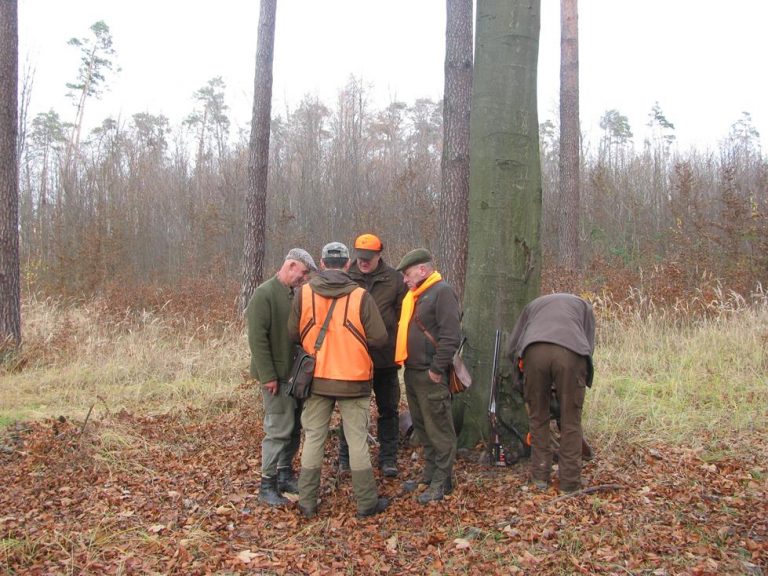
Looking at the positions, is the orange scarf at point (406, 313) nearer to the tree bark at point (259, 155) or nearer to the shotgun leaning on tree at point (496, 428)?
the shotgun leaning on tree at point (496, 428)

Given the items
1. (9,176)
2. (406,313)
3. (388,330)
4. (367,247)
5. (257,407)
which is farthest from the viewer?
(9,176)

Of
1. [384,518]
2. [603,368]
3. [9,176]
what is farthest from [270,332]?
[9,176]

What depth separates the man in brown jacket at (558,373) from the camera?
466cm

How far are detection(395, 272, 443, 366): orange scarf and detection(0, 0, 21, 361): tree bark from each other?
24.2 feet

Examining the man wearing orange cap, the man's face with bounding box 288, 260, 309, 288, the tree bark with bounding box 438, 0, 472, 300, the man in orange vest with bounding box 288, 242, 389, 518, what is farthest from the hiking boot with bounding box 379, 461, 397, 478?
the tree bark with bounding box 438, 0, 472, 300

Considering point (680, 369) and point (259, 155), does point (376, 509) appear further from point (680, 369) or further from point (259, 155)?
point (259, 155)

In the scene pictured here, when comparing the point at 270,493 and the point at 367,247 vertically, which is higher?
the point at 367,247

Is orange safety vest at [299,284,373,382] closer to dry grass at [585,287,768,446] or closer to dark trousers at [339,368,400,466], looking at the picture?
dark trousers at [339,368,400,466]

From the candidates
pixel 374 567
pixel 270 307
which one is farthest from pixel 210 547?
pixel 270 307

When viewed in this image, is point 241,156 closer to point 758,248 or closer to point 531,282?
point 758,248

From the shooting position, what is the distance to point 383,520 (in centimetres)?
462

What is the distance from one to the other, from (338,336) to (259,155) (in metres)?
7.13

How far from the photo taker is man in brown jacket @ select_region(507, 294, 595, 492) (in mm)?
4660

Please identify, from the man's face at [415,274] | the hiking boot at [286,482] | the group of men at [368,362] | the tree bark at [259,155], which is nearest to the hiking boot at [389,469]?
the group of men at [368,362]
